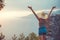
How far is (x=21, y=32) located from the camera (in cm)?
528

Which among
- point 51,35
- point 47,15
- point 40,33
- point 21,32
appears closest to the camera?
point 40,33

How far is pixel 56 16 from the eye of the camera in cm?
511

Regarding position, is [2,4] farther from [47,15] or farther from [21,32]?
[21,32]

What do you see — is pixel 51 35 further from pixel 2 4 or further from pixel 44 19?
pixel 2 4

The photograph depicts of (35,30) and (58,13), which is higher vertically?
(58,13)

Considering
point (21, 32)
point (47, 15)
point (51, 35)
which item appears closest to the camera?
point (47, 15)

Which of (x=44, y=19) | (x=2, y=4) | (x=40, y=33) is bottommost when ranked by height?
(x=40, y=33)

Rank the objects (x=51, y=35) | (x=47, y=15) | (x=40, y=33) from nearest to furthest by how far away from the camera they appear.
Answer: (x=40, y=33), (x=47, y=15), (x=51, y=35)

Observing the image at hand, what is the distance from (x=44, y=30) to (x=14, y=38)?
60.7 inches

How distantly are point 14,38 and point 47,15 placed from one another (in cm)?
144

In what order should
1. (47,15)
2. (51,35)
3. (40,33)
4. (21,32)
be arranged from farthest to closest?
(21,32) → (51,35) → (47,15) → (40,33)

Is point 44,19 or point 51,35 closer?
point 44,19

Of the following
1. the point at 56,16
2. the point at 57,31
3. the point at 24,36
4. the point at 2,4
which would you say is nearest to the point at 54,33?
the point at 57,31

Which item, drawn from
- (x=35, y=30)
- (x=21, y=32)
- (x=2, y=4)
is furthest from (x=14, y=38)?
(x=2, y=4)
